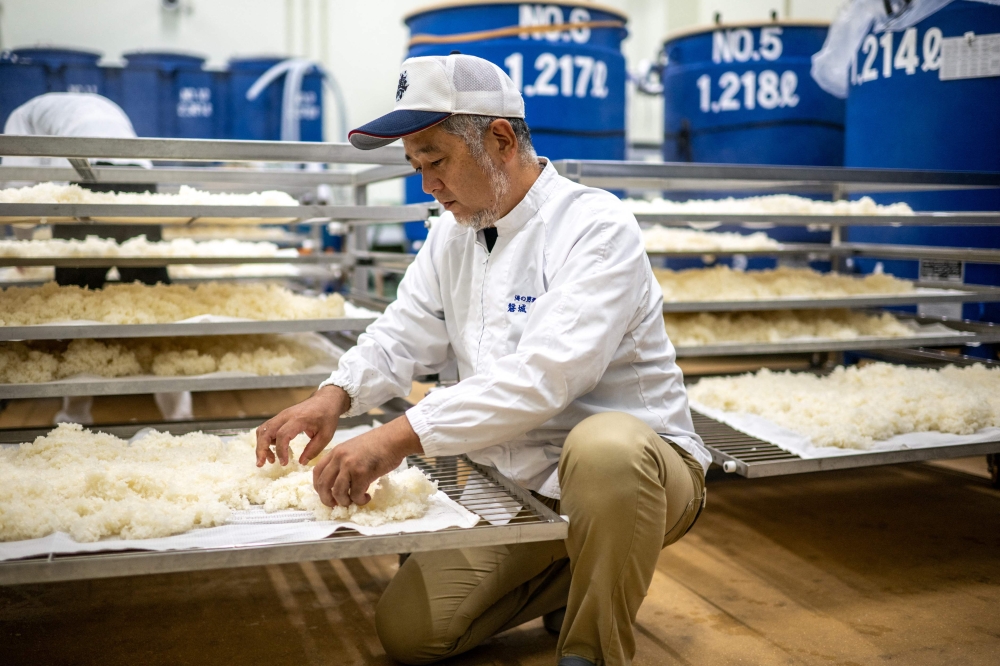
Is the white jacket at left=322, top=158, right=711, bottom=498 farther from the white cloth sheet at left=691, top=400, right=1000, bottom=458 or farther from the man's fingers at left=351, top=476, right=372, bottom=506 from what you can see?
the white cloth sheet at left=691, top=400, right=1000, bottom=458

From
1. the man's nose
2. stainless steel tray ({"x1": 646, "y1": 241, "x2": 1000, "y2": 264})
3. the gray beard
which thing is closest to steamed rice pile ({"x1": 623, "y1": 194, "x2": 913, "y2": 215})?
stainless steel tray ({"x1": 646, "y1": 241, "x2": 1000, "y2": 264})

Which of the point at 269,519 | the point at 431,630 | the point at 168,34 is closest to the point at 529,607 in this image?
the point at 431,630

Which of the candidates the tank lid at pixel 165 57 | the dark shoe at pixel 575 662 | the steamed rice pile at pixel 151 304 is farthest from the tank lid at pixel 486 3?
the dark shoe at pixel 575 662

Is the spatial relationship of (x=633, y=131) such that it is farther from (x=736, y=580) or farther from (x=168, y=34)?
(x=736, y=580)

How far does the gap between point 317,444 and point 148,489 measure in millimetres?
371

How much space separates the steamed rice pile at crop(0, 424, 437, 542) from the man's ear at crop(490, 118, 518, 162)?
75 cm

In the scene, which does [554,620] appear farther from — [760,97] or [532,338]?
[760,97]

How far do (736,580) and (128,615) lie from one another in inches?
70.6

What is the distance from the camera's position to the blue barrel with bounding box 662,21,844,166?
17.4 feet

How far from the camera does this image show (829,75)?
486cm

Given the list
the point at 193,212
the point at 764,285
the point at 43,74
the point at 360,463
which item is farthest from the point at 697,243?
the point at 43,74

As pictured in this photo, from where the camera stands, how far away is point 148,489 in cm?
176

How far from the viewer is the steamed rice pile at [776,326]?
11.4ft

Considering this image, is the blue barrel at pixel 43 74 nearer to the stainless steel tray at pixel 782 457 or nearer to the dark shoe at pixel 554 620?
the stainless steel tray at pixel 782 457
